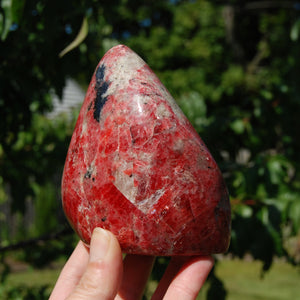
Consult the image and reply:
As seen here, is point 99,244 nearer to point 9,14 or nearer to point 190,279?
point 190,279

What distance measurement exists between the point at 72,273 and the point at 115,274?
42 centimetres

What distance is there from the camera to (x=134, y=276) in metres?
1.65

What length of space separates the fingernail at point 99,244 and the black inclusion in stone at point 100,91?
388mm

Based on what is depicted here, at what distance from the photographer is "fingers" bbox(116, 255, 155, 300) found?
1637 mm

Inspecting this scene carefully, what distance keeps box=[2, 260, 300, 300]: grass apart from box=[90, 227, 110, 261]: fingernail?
5627mm

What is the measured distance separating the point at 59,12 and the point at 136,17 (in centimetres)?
1545

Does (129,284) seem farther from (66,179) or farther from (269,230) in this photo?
(269,230)

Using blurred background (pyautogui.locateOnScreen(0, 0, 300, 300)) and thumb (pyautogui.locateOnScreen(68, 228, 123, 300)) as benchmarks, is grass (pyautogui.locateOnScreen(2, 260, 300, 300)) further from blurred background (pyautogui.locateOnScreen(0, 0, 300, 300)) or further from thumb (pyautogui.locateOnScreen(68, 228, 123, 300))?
thumb (pyautogui.locateOnScreen(68, 228, 123, 300))

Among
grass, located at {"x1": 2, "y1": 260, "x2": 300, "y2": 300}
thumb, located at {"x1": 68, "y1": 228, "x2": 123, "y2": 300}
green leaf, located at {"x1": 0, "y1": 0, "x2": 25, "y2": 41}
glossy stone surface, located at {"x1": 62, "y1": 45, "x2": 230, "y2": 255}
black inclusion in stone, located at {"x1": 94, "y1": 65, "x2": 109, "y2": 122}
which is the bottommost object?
grass, located at {"x1": 2, "y1": 260, "x2": 300, "y2": 300}

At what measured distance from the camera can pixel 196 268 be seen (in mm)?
1348

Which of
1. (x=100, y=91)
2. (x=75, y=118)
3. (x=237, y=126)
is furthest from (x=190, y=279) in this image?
(x=75, y=118)

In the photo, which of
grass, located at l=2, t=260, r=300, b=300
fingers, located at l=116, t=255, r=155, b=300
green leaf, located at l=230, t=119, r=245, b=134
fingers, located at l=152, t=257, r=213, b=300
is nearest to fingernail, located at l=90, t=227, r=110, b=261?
fingers, located at l=152, t=257, r=213, b=300

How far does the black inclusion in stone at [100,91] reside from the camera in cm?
134

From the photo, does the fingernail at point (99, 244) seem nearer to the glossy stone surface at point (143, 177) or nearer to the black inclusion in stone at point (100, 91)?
the glossy stone surface at point (143, 177)
